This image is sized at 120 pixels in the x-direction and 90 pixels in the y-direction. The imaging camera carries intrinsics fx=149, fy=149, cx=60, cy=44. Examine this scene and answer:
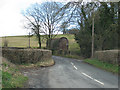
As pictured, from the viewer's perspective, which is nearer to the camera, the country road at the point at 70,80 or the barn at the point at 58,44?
the country road at the point at 70,80

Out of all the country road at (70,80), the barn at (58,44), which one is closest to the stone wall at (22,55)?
the country road at (70,80)

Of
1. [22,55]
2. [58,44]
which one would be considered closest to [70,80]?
[22,55]

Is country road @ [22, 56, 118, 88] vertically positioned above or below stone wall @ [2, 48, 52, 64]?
below

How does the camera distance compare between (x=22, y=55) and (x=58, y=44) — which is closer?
(x=22, y=55)

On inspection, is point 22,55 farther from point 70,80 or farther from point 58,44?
point 58,44

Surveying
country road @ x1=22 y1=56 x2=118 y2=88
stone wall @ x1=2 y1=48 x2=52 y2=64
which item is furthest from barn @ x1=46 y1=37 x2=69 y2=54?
country road @ x1=22 y1=56 x2=118 y2=88

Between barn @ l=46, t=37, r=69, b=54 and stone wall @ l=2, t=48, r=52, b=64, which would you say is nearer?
stone wall @ l=2, t=48, r=52, b=64

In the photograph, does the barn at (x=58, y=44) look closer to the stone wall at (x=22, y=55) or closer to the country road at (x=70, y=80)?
the stone wall at (x=22, y=55)

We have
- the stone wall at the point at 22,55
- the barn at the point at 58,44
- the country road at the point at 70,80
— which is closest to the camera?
the country road at the point at 70,80

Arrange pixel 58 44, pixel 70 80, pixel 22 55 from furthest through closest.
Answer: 1. pixel 58 44
2. pixel 22 55
3. pixel 70 80

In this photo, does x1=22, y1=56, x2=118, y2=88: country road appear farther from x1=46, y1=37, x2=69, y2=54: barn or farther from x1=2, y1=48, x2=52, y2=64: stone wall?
x1=46, y1=37, x2=69, y2=54: barn

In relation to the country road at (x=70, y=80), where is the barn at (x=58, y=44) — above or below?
A: above

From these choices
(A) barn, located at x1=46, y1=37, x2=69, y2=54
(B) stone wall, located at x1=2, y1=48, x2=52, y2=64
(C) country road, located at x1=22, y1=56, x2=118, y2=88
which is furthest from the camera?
(A) barn, located at x1=46, y1=37, x2=69, y2=54

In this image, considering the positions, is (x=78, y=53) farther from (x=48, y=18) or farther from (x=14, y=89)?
(x=14, y=89)
